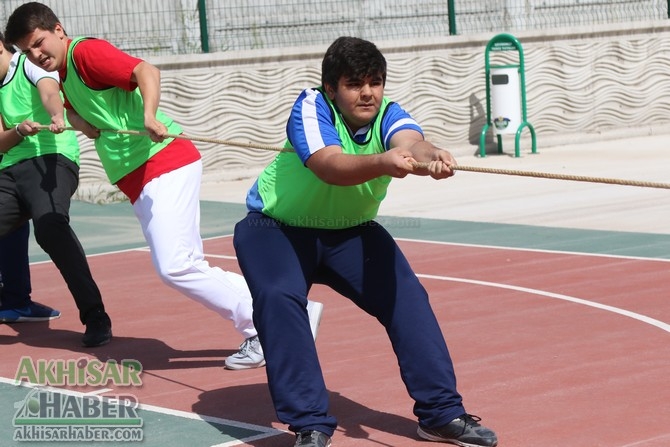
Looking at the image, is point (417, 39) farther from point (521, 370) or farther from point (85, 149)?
point (521, 370)

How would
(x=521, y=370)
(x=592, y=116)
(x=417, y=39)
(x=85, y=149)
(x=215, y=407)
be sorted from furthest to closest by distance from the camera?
(x=592, y=116) → (x=417, y=39) → (x=85, y=149) → (x=521, y=370) → (x=215, y=407)

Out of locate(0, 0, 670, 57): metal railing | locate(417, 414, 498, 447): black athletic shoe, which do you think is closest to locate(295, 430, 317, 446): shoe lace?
locate(417, 414, 498, 447): black athletic shoe

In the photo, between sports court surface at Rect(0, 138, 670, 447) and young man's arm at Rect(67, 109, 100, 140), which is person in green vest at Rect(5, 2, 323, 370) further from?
sports court surface at Rect(0, 138, 670, 447)

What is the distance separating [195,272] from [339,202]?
160 centimetres

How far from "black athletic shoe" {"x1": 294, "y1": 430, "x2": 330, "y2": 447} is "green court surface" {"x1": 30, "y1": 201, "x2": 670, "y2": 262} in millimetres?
5414

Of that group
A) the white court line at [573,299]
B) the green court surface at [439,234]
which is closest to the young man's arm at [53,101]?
the white court line at [573,299]

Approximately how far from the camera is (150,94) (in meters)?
6.85

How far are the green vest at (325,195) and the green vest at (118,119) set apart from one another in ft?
5.02

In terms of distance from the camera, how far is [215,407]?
20.7ft

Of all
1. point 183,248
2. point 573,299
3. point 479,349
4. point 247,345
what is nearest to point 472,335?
point 479,349

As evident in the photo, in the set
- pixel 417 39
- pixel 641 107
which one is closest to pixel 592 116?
pixel 641 107

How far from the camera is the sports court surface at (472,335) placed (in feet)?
19.3

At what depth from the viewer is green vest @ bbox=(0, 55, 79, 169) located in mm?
8062

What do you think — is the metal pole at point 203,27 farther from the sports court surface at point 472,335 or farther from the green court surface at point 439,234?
the sports court surface at point 472,335
